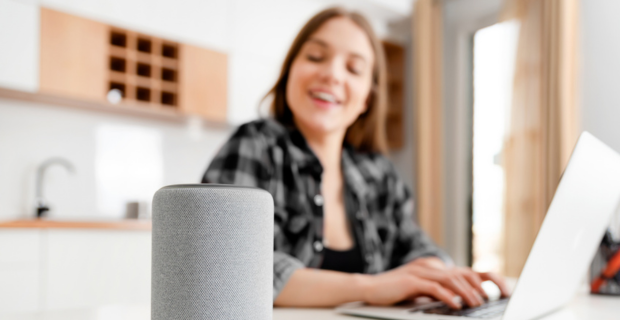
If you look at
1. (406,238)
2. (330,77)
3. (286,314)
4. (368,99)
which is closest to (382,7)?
(368,99)

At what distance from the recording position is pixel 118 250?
250 centimetres

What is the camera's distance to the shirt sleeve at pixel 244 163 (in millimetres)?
969

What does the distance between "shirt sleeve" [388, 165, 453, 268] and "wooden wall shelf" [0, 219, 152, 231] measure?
1582 millimetres

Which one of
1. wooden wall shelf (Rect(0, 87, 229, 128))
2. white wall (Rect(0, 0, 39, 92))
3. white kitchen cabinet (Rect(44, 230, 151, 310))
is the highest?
white wall (Rect(0, 0, 39, 92))

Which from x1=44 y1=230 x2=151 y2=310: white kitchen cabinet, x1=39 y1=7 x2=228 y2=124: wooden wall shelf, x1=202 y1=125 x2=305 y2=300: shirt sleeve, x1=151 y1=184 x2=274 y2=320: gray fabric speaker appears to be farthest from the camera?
x1=39 y1=7 x2=228 y2=124: wooden wall shelf

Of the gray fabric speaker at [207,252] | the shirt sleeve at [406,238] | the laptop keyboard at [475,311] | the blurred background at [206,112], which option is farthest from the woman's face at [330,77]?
the blurred background at [206,112]

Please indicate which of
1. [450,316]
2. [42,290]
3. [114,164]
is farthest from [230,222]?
[114,164]

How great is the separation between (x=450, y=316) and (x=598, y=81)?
2.36m

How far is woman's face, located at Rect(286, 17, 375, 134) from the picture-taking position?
3.44 ft

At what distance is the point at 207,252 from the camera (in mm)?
400

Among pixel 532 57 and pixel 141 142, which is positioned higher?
pixel 532 57

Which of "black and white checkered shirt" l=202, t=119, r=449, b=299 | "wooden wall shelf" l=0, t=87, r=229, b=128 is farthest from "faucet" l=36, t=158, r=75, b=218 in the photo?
"black and white checkered shirt" l=202, t=119, r=449, b=299

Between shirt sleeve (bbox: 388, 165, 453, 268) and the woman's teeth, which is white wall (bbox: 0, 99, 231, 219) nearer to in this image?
shirt sleeve (bbox: 388, 165, 453, 268)

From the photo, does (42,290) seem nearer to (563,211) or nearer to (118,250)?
(118,250)
